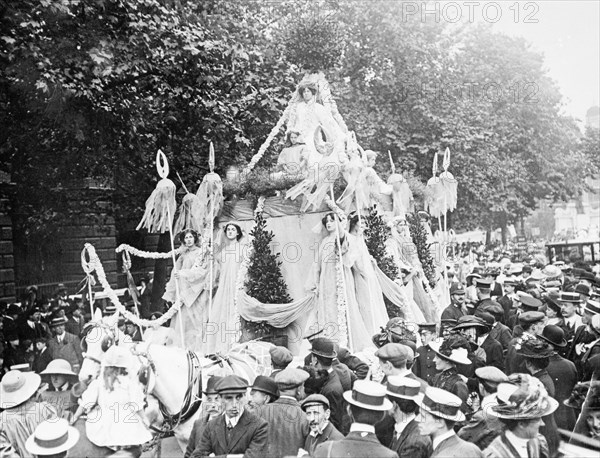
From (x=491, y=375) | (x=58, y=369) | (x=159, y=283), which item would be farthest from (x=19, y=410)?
Answer: (x=159, y=283)

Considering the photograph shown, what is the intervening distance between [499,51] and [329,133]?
22293 mm

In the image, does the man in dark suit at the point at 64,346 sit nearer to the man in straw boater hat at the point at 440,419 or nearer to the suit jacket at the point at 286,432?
the suit jacket at the point at 286,432

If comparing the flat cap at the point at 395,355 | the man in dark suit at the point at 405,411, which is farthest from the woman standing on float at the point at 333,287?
the man in dark suit at the point at 405,411

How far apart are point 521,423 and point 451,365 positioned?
2.10 m

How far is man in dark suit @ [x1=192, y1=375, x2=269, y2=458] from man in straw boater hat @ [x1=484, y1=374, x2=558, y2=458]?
6.23 ft

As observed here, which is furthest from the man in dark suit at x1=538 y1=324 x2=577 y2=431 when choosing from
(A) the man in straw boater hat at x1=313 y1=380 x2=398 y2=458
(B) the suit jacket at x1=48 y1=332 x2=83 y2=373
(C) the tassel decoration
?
(B) the suit jacket at x1=48 y1=332 x2=83 y2=373

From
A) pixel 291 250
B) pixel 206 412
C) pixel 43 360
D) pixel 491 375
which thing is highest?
pixel 291 250

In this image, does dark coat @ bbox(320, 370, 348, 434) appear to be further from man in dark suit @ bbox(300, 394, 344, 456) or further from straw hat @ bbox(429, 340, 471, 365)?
straw hat @ bbox(429, 340, 471, 365)

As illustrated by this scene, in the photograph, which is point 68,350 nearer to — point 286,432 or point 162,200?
point 162,200

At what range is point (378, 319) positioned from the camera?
1365 centimetres

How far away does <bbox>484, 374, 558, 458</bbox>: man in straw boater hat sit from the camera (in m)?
5.27

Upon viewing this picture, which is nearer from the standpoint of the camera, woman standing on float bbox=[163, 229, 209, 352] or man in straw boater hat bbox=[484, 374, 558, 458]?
man in straw boater hat bbox=[484, 374, 558, 458]

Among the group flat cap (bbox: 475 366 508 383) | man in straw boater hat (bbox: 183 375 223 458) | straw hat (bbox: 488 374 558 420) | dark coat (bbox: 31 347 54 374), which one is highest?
straw hat (bbox: 488 374 558 420)

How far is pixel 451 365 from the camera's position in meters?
7.39
